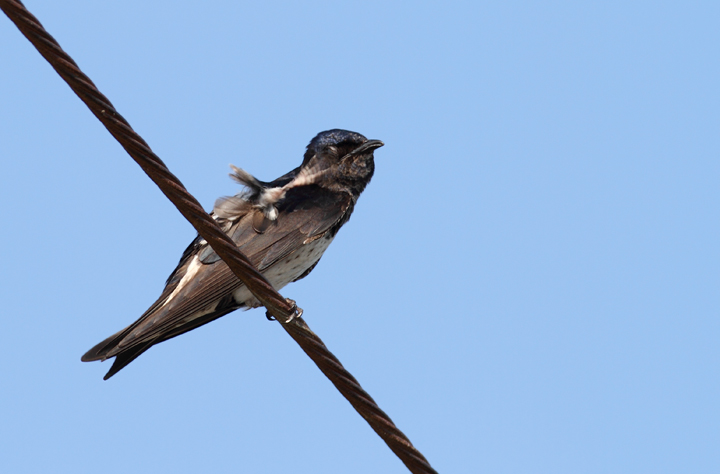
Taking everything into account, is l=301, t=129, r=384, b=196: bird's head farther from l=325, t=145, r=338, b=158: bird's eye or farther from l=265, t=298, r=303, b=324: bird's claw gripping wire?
l=265, t=298, r=303, b=324: bird's claw gripping wire

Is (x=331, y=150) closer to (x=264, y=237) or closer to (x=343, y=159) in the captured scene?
(x=343, y=159)

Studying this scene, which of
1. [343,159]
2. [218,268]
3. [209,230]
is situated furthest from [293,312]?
[343,159]

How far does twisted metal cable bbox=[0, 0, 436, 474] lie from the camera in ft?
11.6

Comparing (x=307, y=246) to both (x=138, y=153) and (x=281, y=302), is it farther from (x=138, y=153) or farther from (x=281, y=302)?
(x=138, y=153)

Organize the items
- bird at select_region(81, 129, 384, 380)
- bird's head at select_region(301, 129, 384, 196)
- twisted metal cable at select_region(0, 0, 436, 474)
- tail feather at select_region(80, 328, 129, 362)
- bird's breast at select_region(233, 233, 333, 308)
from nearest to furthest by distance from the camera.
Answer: twisted metal cable at select_region(0, 0, 436, 474)
tail feather at select_region(80, 328, 129, 362)
bird at select_region(81, 129, 384, 380)
bird's breast at select_region(233, 233, 333, 308)
bird's head at select_region(301, 129, 384, 196)

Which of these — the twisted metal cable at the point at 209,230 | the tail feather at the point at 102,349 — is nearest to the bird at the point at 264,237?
the tail feather at the point at 102,349

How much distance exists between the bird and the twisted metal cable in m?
1.74

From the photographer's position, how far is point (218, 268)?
21.4 feet

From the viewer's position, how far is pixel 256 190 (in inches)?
277

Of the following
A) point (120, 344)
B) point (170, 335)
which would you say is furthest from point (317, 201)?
point (120, 344)

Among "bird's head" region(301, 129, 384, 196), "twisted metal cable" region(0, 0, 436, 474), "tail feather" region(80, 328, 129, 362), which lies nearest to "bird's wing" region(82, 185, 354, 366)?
"tail feather" region(80, 328, 129, 362)

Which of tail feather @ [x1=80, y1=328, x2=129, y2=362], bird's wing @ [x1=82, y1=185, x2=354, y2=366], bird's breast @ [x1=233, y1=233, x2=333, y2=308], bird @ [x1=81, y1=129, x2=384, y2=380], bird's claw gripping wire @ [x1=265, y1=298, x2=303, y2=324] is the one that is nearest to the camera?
bird's claw gripping wire @ [x1=265, y1=298, x2=303, y2=324]

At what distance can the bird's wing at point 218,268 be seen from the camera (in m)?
6.08

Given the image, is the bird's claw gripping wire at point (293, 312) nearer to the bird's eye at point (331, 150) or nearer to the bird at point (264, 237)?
the bird at point (264, 237)
